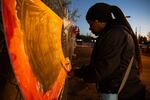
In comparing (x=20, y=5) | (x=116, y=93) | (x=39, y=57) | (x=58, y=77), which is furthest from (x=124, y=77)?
(x=20, y=5)

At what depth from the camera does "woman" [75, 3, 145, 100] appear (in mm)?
3637

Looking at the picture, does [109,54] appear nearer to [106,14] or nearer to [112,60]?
[112,60]

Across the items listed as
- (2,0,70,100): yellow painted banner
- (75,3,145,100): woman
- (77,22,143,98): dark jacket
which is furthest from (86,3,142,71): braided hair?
(2,0,70,100): yellow painted banner

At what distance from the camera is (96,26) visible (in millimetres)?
3877

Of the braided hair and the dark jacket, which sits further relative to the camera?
the braided hair

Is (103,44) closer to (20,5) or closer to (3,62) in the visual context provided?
(3,62)

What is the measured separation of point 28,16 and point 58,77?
4.88ft

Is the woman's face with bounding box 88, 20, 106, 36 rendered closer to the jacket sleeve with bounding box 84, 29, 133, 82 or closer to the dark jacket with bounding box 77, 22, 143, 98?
the dark jacket with bounding box 77, 22, 143, 98

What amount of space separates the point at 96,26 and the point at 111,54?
435mm

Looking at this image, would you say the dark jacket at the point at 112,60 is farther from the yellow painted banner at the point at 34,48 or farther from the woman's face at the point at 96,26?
the yellow painted banner at the point at 34,48

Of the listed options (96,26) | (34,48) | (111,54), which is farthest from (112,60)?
(34,48)

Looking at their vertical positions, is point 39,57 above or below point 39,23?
below

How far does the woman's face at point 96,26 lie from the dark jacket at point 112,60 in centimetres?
9

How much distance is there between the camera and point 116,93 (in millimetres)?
3854
